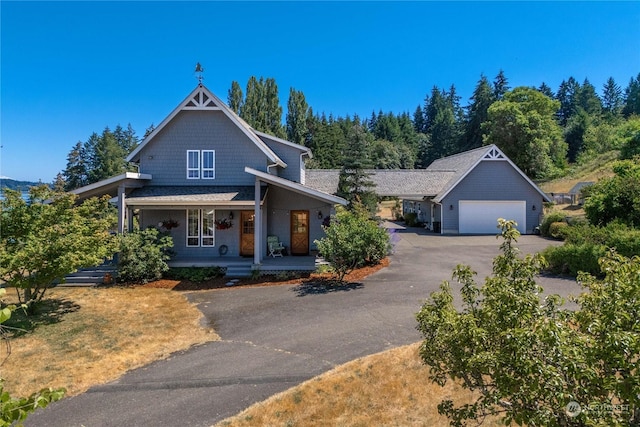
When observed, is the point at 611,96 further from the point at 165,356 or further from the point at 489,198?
the point at 165,356

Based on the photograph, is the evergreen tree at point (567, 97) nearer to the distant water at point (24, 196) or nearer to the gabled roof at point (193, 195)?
the gabled roof at point (193, 195)

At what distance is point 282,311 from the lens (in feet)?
38.7

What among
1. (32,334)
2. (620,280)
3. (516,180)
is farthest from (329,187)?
(620,280)

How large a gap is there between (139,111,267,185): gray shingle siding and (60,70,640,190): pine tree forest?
26884 millimetres

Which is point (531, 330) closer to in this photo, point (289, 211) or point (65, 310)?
point (65, 310)

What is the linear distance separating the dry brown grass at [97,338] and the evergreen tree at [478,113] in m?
67.2

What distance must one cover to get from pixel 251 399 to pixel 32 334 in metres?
7.36

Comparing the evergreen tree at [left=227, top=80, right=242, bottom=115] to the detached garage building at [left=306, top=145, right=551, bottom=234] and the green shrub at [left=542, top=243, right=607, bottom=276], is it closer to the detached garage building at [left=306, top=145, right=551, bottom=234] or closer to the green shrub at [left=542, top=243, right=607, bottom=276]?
the detached garage building at [left=306, top=145, right=551, bottom=234]

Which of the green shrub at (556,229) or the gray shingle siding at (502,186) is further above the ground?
the gray shingle siding at (502,186)

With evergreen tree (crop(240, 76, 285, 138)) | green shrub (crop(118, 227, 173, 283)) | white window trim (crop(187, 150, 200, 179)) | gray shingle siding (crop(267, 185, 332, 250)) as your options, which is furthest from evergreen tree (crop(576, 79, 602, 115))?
green shrub (crop(118, 227, 173, 283))

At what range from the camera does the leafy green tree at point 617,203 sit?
58.2 ft

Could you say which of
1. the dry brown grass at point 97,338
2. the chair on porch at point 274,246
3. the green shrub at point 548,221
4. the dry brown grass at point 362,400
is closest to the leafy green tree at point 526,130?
the green shrub at point 548,221

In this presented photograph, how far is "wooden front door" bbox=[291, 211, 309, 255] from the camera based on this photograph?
1875 centimetres

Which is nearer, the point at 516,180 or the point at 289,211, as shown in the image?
the point at 289,211
